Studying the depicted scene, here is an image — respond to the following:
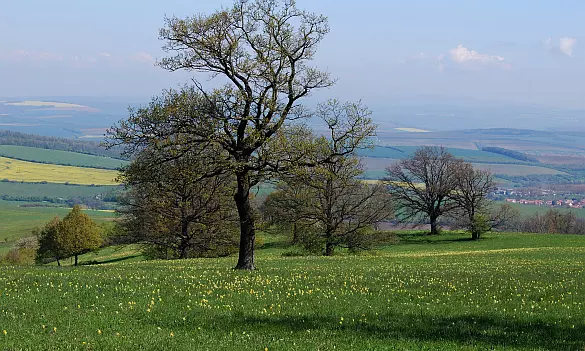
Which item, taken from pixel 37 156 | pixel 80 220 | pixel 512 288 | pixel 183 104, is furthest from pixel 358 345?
pixel 37 156

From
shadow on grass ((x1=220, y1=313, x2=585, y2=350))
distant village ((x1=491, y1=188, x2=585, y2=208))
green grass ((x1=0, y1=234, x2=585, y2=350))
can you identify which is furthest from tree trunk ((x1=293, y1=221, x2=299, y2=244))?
distant village ((x1=491, y1=188, x2=585, y2=208))

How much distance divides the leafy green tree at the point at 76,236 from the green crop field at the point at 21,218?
3379cm

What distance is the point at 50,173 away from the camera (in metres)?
175

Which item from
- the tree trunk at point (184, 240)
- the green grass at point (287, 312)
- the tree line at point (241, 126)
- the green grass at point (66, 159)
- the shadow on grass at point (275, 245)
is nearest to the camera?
the green grass at point (287, 312)

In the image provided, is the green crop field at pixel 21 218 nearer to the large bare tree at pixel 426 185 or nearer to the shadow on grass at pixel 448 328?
the large bare tree at pixel 426 185

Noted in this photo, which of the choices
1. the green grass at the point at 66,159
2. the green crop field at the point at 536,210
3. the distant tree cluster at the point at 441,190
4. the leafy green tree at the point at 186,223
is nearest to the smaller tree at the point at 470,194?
the distant tree cluster at the point at 441,190

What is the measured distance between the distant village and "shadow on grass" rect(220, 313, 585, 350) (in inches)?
4907

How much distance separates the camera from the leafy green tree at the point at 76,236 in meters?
64.0

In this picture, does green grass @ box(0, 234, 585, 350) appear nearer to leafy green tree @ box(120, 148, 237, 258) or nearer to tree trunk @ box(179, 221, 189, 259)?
leafy green tree @ box(120, 148, 237, 258)

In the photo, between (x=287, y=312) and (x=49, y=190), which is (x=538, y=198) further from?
(x=287, y=312)

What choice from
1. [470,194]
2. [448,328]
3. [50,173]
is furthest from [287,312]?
[50,173]

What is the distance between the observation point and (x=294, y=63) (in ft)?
74.6

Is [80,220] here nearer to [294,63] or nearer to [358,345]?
[294,63]

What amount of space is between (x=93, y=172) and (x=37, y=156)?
33852 mm
